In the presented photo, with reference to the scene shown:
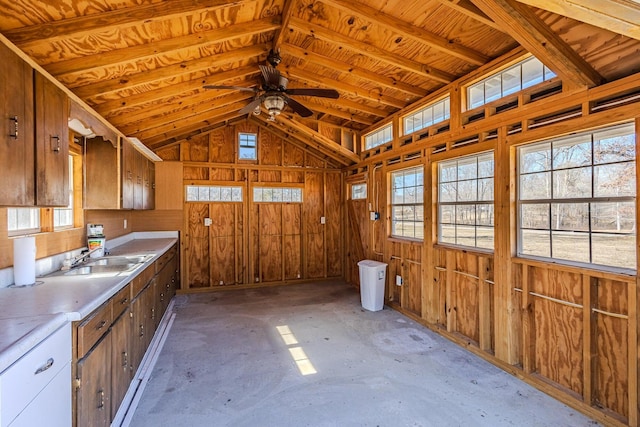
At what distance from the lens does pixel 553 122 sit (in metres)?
2.62

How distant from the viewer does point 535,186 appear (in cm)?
284

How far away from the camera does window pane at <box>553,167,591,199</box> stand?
245cm

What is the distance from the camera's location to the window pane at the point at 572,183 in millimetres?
2449

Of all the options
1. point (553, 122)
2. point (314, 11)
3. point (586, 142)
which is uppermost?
point (314, 11)

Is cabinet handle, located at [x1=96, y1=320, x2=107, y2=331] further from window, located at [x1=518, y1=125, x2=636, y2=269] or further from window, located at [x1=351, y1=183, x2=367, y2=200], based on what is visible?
window, located at [x1=351, y1=183, x2=367, y2=200]

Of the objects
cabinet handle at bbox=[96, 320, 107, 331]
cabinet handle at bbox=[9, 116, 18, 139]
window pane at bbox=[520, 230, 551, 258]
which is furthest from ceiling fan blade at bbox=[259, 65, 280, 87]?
window pane at bbox=[520, 230, 551, 258]

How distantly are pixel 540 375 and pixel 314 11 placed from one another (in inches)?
154

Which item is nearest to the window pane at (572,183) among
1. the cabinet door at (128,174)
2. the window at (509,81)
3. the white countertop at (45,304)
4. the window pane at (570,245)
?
the window pane at (570,245)

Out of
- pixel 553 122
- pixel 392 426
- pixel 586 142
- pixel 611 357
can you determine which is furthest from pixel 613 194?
pixel 392 426

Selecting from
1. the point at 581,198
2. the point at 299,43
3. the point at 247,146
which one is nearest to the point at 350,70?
the point at 299,43

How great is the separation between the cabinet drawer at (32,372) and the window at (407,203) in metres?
3.94

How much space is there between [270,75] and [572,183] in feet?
9.46

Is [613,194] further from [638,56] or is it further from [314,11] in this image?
[314,11]

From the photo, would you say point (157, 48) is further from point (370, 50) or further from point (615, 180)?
point (615, 180)
